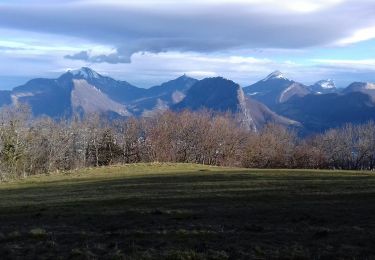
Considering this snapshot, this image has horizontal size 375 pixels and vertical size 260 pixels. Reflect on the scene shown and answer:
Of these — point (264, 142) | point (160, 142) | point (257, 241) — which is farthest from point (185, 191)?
point (264, 142)

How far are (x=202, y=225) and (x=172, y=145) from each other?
10442 centimetres

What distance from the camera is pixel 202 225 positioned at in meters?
18.9

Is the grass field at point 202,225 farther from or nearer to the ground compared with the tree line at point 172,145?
farther from the ground

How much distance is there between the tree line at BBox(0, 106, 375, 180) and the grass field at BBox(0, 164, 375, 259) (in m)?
77.8

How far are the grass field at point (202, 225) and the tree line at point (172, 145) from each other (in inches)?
3064

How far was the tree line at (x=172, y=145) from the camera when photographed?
364 ft

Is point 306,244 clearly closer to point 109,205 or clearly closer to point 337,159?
point 109,205

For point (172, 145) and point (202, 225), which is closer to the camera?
point (202, 225)

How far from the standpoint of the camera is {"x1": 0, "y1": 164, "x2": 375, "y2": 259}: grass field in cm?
1462

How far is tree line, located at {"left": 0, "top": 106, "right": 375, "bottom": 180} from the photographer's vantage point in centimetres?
11081

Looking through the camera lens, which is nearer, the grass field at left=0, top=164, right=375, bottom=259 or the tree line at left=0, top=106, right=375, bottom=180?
the grass field at left=0, top=164, right=375, bottom=259

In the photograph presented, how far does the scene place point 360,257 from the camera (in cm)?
1324

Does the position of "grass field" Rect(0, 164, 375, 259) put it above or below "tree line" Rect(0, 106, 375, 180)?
above

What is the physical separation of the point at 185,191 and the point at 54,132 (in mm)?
90749
